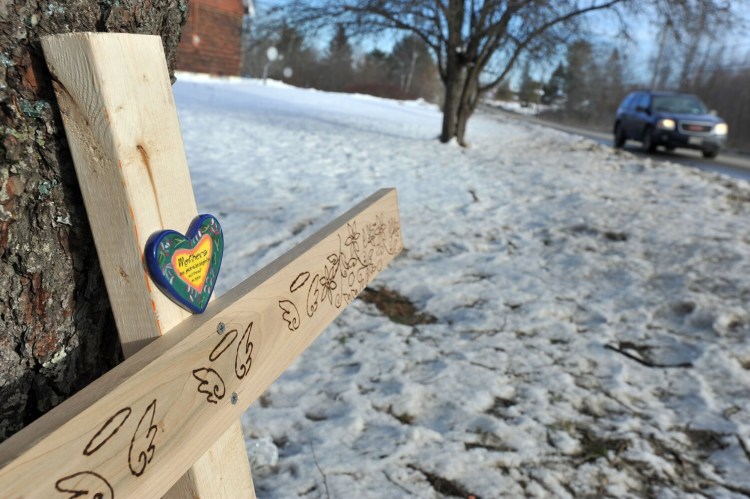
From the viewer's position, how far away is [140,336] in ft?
2.55

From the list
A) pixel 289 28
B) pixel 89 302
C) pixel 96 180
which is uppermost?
pixel 289 28

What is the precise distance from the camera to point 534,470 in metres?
2.03

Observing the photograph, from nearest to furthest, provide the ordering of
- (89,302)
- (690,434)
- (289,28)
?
(89,302) → (690,434) → (289,28)

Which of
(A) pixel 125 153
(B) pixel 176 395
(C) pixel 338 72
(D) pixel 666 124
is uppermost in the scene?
(A) pixel 125 153

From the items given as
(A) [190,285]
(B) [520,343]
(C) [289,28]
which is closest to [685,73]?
(C) [289,28]

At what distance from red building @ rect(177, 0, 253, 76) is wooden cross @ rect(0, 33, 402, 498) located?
21.4m

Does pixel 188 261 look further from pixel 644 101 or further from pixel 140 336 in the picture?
pixel 644 101

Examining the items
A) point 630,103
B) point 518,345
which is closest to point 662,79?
point 630,103

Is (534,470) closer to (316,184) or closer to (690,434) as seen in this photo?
(690,434)

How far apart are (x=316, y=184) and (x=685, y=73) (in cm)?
2988

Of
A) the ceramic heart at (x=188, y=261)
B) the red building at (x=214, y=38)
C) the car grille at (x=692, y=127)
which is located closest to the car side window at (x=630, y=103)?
the car grille at (x=692, y=127)

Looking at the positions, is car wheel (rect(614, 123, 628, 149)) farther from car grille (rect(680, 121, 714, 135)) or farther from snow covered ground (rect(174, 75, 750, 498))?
snow covered ground (rect(174, 75, 750, 498))

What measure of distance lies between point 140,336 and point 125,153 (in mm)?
262

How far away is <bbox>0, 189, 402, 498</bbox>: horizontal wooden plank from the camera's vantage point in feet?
1.88
